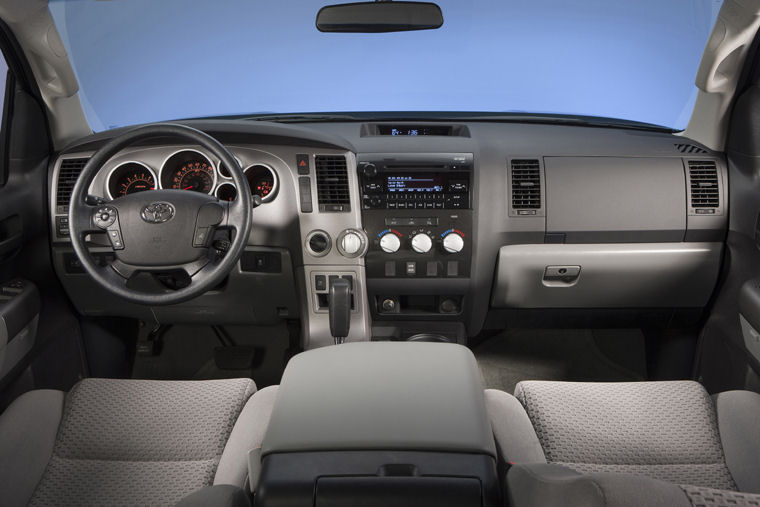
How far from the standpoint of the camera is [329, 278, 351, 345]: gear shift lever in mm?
2316

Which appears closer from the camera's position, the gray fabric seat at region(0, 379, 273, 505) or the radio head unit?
the gray fabric seat at region(0, 379, 273, 505)

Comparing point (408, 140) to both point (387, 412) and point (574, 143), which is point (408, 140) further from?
point (387, 412)

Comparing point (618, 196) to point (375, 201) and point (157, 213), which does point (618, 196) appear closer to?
point (375, 201)

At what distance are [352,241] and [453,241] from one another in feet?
1.44

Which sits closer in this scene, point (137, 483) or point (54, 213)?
point (137, 483)

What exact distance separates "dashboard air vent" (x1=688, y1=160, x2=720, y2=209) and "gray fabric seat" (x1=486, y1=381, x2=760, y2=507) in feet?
2.95

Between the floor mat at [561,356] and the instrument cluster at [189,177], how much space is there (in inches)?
62.7

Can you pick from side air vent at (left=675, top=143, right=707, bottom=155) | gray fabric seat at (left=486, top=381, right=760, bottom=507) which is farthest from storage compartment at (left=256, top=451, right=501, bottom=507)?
side air vent at (left=675, top=143, right=707, bottom=155)

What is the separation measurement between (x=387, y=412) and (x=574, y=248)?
157 centimetres

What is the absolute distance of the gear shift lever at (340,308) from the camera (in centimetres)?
232

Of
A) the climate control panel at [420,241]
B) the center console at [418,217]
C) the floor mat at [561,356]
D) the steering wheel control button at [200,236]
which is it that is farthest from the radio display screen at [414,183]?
the floor mat at [561,356]

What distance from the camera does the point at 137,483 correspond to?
1.52 m

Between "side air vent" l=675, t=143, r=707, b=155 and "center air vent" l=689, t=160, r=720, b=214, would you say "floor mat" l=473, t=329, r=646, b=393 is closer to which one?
"center air vent" l=689, t=160, r=720, b=214

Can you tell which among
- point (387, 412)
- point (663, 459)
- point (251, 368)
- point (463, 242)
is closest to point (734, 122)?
point (463, 242)
